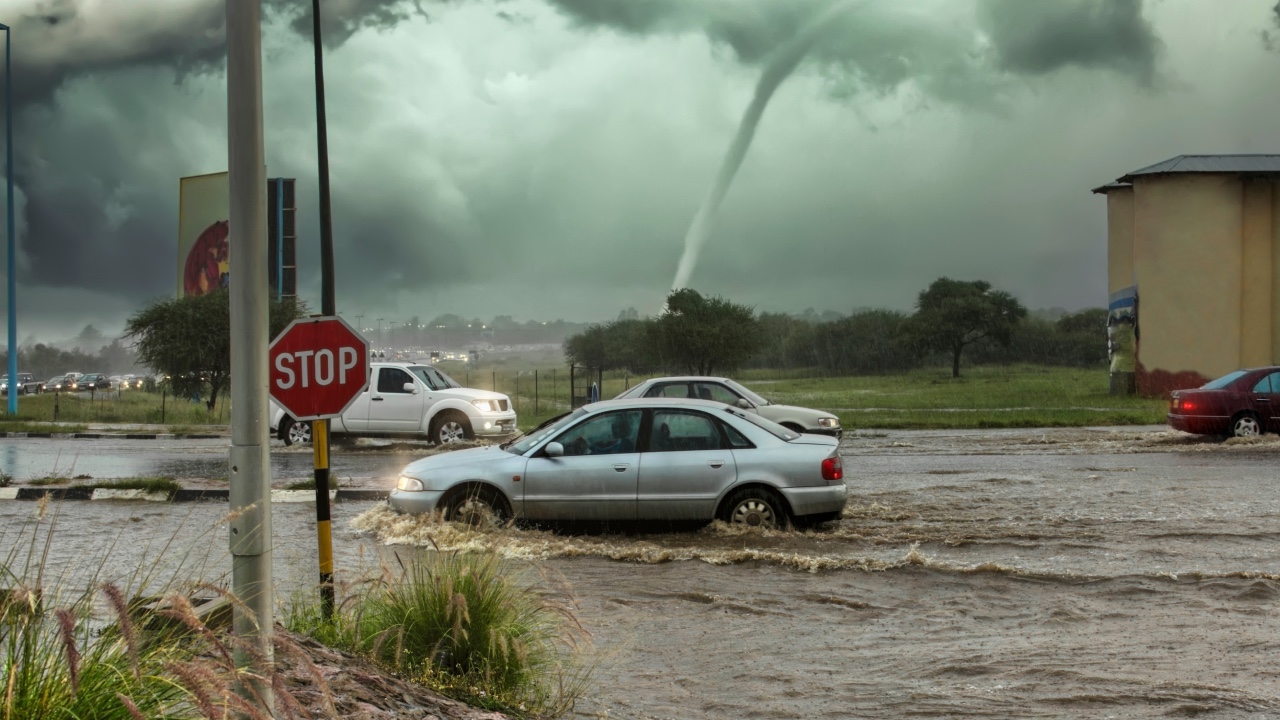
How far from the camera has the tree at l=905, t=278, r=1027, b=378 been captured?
338 feet

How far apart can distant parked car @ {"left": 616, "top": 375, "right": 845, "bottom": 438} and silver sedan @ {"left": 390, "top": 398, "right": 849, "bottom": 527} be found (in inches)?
345

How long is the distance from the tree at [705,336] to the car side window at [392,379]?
126 feet

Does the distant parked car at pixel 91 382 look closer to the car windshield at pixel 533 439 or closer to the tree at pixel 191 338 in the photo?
the tree at pixel 191 338

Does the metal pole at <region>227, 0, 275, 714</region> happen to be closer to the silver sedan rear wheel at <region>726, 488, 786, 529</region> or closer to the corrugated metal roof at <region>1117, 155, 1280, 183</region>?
the silver sedan rear wheel at <region>726, 488, 786, 529</region>

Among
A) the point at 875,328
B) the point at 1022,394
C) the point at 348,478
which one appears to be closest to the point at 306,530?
the point at 348,478

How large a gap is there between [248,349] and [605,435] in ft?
25.6

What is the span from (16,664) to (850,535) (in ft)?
31.8

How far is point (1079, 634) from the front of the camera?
27.3 feet

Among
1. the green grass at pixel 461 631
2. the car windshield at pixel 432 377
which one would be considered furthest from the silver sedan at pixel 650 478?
the car windshield at pixel 432 377

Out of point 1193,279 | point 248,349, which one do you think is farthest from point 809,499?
point 1193,279

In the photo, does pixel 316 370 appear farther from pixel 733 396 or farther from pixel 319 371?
pixel 733 396

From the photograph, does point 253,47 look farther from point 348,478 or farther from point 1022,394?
point 1022,394

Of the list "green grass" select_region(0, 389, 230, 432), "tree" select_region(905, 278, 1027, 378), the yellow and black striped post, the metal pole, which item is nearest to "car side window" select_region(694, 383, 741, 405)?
the yellow and black striped post

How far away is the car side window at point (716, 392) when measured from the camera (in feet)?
70.8
